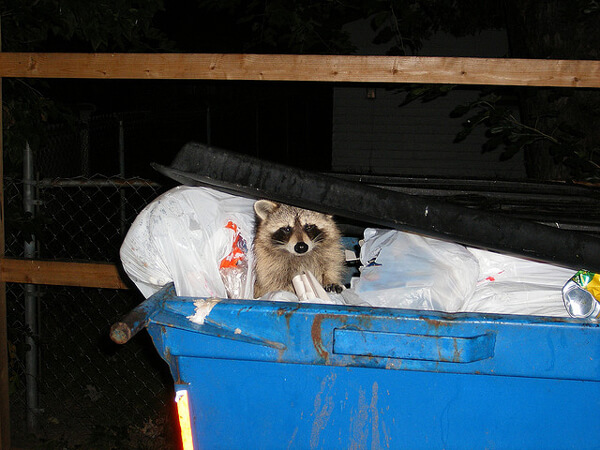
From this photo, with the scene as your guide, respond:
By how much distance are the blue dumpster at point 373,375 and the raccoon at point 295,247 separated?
4.16ft

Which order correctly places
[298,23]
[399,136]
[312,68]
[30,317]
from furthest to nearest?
[399,136], [298,23], [30,317], [312,68]

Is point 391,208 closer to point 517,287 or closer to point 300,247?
point 517,287

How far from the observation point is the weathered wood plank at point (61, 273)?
262cm

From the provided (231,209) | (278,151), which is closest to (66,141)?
(231,209)

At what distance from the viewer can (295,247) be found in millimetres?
2826

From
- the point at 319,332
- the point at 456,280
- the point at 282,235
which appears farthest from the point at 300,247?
the point at 319,332

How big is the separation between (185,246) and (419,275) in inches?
29.1

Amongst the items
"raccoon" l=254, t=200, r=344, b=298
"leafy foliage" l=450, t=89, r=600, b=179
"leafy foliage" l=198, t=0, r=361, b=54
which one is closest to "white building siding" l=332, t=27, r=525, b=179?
"leafy foliage" l=198, t=0, r=361, b=54

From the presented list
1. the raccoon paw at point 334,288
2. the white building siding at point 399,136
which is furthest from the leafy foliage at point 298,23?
the white building siding at point 399,136

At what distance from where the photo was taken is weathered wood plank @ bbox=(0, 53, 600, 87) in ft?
7.05

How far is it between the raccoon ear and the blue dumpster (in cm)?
115

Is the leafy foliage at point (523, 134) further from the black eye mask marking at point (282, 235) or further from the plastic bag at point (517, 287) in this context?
the plastic bag at point (517, 287)

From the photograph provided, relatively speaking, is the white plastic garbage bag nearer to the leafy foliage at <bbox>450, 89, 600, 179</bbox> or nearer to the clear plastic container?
the clear plastic container

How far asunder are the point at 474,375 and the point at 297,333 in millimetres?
440
